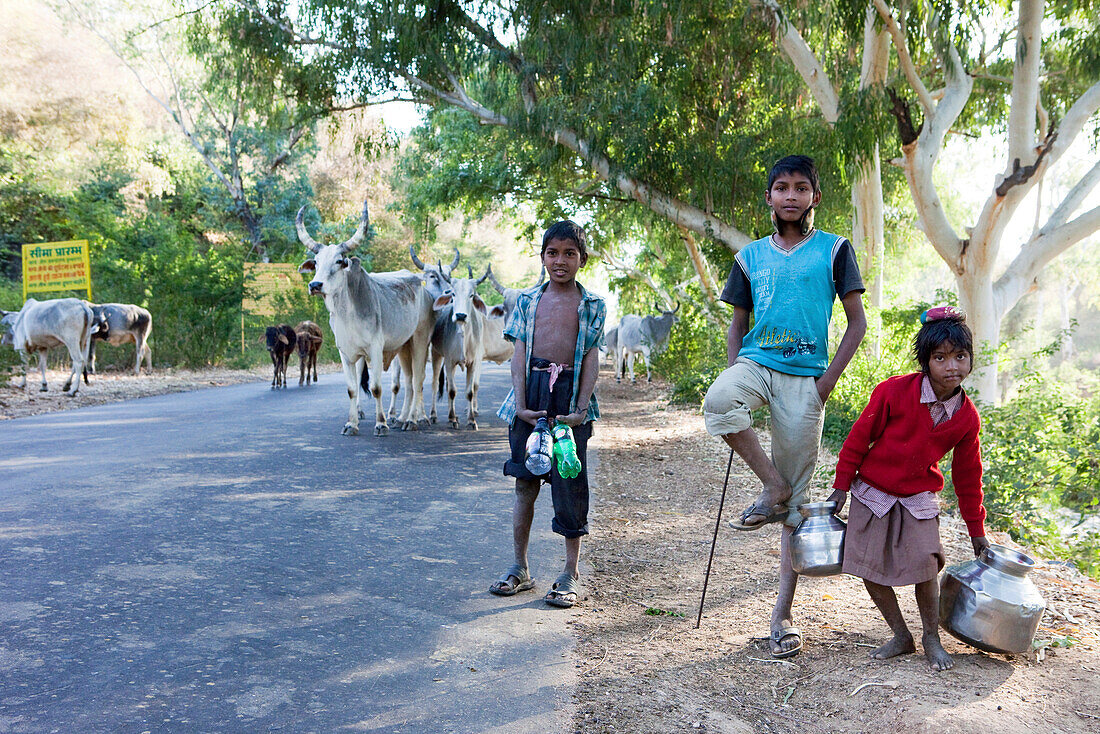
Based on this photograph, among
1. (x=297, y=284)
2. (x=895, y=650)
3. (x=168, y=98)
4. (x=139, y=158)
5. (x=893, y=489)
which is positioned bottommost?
(x=895, y=650)

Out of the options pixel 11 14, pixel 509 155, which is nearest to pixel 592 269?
pixel 509 155

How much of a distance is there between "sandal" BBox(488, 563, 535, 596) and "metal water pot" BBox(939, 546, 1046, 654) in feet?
7.13

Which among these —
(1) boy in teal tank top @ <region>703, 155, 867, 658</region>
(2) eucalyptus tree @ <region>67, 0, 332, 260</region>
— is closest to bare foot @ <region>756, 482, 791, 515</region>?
(1) boy in teal tank top @ <region>703, 155, 867, 658</region>

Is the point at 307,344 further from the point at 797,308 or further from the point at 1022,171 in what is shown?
the point at 797,308

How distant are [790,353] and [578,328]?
4.11 feet

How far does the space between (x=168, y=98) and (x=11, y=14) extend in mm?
7288

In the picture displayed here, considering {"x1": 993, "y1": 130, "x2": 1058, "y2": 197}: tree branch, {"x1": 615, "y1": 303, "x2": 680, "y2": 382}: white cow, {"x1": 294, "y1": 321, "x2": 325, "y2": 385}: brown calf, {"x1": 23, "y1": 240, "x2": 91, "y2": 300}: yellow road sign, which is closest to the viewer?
{"x1": 993, "y1": 130, "x2": 1058, "y2": 197}: tree branch

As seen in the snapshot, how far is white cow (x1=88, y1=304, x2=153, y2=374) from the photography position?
63.6ft

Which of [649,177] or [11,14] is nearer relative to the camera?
[649,177]

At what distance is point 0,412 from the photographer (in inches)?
488

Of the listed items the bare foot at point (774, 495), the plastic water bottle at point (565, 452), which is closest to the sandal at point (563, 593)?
the plastic water bottle at point (565, 452)

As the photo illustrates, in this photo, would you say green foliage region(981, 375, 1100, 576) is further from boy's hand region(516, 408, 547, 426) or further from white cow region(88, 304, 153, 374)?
white cow region(88, 304, 153, 374)

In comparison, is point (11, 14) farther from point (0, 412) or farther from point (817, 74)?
point (817, 74)

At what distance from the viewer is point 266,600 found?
4375 millimetres
